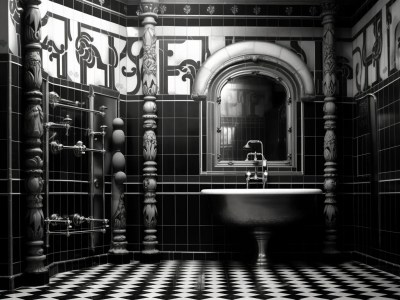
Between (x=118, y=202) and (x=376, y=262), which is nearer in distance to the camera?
(x=376, y=262)

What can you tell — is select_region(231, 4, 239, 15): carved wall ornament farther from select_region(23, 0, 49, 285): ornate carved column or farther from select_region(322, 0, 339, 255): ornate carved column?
select_region(23, 0, 49, 285): ornate carved column

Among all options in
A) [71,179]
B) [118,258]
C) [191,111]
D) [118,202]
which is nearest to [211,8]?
[191,111]

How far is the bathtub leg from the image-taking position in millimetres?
6871

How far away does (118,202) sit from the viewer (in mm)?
7258

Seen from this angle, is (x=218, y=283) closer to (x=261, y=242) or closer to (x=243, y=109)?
(x=261, y=242)

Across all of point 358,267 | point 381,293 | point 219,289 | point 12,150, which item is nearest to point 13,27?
point 12,150

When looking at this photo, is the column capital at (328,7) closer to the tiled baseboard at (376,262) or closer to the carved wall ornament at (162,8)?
the carved wall ornament at (162,8)

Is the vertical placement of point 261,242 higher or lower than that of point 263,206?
lower

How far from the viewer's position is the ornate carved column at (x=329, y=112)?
24.3 feet

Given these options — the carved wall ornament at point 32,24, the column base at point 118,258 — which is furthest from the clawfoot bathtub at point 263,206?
the carved wall ornament at point 32,24

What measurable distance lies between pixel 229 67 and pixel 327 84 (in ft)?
3.76

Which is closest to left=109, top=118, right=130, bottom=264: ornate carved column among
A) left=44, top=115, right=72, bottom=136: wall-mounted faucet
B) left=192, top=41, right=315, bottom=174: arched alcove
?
left=44, top=115, right=72, bottom=136: wall-mounted faucet

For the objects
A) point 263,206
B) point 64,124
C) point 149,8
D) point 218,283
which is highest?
point 149,8

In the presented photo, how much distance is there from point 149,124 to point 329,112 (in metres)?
2.05
